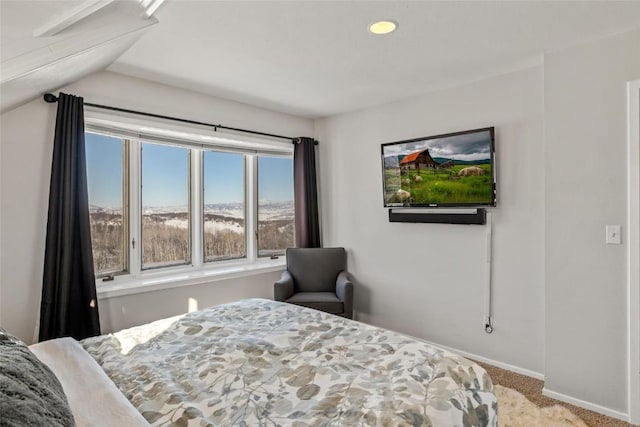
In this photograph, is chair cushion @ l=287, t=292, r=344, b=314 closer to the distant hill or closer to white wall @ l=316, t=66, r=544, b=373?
white wall @ l=316, t=66, r=544, b=373

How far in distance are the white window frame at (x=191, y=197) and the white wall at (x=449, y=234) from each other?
856 mm

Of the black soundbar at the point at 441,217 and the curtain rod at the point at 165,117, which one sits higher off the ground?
the curtain rod at the point at 165,117

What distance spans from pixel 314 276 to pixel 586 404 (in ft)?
8.06

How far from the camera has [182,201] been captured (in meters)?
3.50

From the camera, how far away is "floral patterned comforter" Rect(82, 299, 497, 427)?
1.17m

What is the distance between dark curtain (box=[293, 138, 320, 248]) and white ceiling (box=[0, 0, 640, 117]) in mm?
974

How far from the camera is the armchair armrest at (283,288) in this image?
3461 mm

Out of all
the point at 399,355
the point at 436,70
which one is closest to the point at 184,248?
the point at 399,355

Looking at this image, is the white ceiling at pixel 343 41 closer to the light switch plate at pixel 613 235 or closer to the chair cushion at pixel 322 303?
the light switch plate at pixel 613 235

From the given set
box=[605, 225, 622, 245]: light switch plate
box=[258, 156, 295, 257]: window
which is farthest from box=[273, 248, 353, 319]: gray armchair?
box=[605, 225, 622, 245]: light switch plate

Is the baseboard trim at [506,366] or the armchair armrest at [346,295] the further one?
the armchair armrest at [346,295]

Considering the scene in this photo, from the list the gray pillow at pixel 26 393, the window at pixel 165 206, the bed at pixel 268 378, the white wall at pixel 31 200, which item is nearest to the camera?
the gray pillow at pixel 26 393

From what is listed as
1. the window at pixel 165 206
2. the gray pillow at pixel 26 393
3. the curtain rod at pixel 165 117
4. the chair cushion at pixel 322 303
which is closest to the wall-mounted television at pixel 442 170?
the chair cushion at pixel 322 303

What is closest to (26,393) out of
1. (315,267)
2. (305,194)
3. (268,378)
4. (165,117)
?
(268,378)
